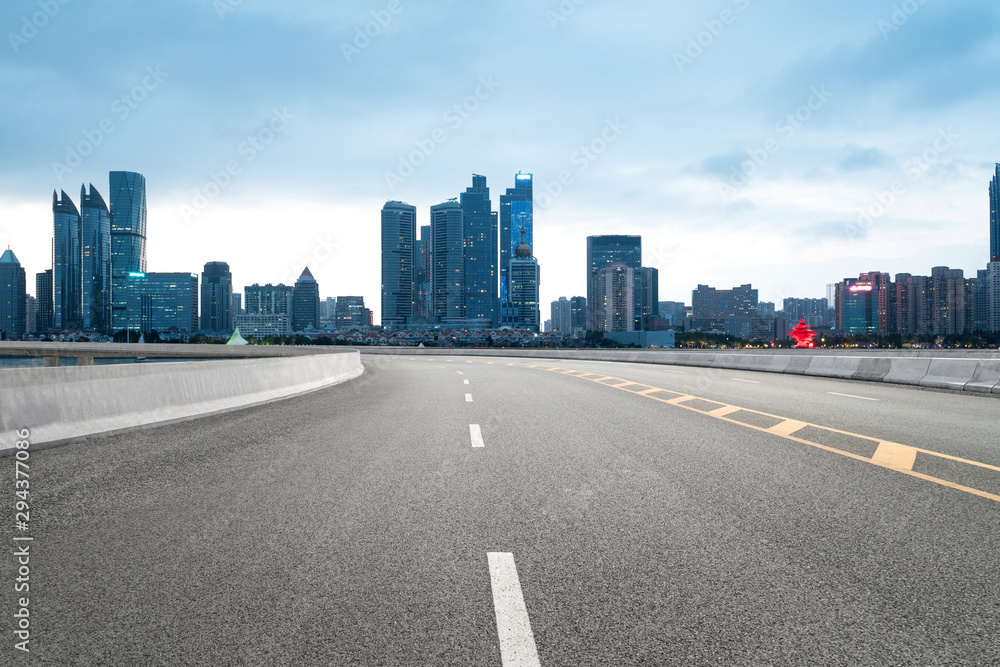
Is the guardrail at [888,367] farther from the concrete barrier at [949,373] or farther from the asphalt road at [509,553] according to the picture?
the asphalt road at [509,553]

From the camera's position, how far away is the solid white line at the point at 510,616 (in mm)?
2820

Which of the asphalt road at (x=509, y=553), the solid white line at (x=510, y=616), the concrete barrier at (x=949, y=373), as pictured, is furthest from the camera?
the concrete barrier at (x=949, y=373)

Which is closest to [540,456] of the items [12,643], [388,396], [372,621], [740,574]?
[740,574]

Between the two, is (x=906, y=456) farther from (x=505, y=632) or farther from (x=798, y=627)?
(x=505, y=632)

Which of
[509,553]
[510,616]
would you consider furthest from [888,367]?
[510,616]

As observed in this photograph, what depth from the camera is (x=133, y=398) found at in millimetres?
10555

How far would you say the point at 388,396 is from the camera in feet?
53.3

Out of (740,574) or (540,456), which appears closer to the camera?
(740,574)

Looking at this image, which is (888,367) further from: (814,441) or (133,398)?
(133,398)

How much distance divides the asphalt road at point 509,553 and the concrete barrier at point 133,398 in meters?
0.52

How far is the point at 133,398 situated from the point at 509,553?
8.66 metres

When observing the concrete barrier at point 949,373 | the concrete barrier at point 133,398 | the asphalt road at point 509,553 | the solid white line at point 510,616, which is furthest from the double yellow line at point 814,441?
the concrete barrier at point 133,398

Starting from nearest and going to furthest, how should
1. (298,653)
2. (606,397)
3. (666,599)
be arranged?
(298,653) < (666,599) < (606,397)

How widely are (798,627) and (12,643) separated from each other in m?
3.59
